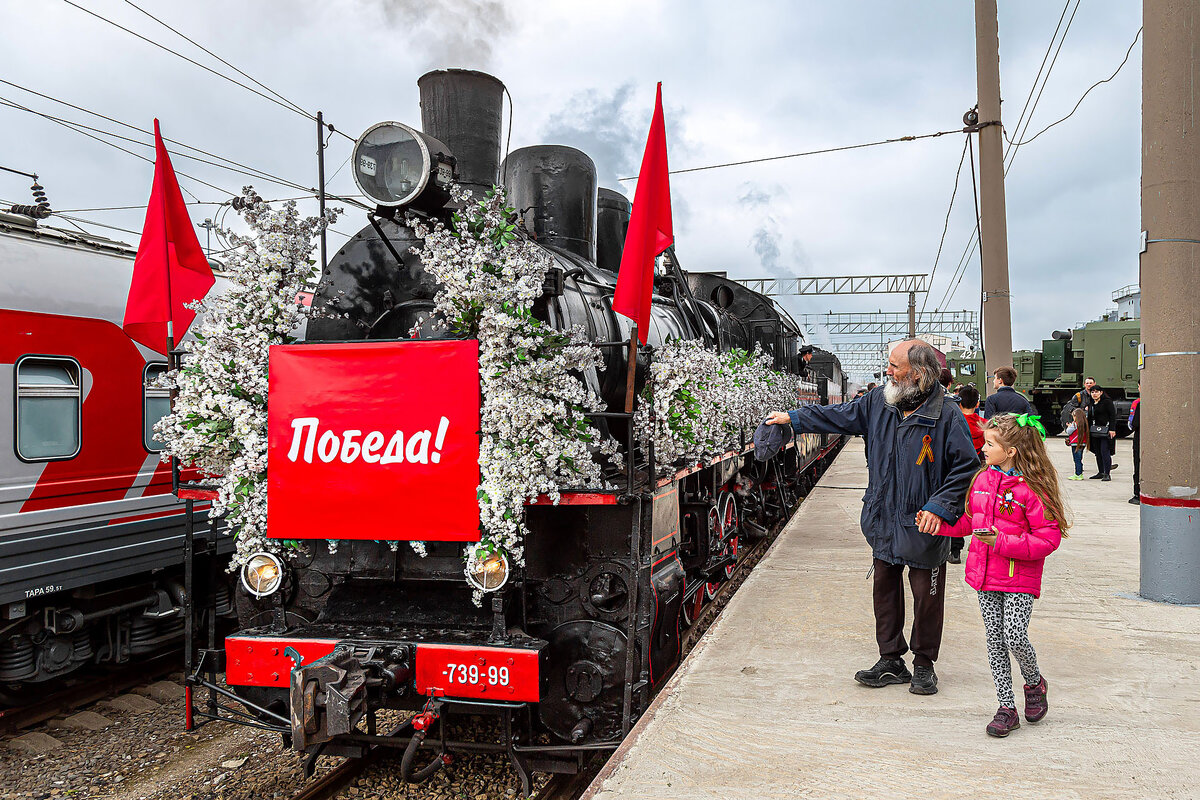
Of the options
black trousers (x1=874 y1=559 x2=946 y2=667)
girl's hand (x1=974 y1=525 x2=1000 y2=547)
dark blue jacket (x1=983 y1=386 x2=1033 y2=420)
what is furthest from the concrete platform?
dark blue jacket (x1=983 y1=386 x2=1033 y2=420)

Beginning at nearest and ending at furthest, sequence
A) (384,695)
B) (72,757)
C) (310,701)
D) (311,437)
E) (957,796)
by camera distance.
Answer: (957,796)
(310,701)
(384,695)
(311,437)
(72,757)

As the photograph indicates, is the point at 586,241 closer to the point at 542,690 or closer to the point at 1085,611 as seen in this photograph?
the point at 542,690

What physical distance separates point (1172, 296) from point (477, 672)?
16.3 feet

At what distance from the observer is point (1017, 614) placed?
324 centimetres

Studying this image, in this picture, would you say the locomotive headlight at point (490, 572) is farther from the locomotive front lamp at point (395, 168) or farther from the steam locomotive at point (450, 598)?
the locomotive front lamp at point (395, 168)

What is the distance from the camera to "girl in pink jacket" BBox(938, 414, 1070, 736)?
10.5 ft

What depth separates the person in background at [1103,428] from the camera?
41.1ft

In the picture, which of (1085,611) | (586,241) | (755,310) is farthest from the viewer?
(755,310)

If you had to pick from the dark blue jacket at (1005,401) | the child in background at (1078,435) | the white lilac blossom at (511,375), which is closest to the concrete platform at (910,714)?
the white lilac blossom at (511,375)

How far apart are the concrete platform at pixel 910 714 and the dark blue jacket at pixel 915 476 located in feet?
2.36

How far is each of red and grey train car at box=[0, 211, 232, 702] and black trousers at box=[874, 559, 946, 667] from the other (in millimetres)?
4626

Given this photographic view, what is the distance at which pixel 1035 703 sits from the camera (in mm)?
3396

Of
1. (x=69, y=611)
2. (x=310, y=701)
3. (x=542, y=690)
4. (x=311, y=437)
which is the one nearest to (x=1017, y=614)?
(x=542, y=690)

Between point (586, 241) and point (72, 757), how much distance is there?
182 inches
